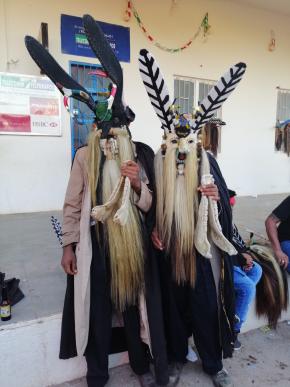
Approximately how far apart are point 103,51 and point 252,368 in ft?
6.76

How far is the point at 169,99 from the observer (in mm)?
1522

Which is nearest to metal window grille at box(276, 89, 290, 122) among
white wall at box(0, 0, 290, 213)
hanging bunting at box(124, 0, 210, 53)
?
white wall at box(0, 0, 290, 213)

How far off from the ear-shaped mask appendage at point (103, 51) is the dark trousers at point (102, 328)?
0.75 m

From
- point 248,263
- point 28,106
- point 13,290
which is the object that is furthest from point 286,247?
point 28,106

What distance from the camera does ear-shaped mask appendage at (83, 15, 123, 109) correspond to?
4.39 feet

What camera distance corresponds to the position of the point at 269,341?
7.19 ft

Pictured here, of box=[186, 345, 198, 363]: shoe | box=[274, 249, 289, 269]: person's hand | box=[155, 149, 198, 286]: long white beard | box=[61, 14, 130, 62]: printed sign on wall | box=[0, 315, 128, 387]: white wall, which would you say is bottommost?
box=[186, 345, 198, 363]: shoe

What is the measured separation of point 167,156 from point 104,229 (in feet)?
1.62

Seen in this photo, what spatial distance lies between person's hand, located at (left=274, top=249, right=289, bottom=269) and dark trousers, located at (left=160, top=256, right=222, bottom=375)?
0.93 metres

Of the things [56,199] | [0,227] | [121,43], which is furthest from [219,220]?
[121,43]

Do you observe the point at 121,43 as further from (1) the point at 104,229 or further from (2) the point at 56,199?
(1) the point at 104,229

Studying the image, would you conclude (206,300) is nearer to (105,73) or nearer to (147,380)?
(147,380)

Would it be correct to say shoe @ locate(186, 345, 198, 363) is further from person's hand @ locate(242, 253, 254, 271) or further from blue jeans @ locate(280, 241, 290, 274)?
blue jeans @ locate(280, 241, 290, 274)

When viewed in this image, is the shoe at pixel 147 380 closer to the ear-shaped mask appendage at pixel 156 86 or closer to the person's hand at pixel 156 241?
the person's hand at pixel 156 241
